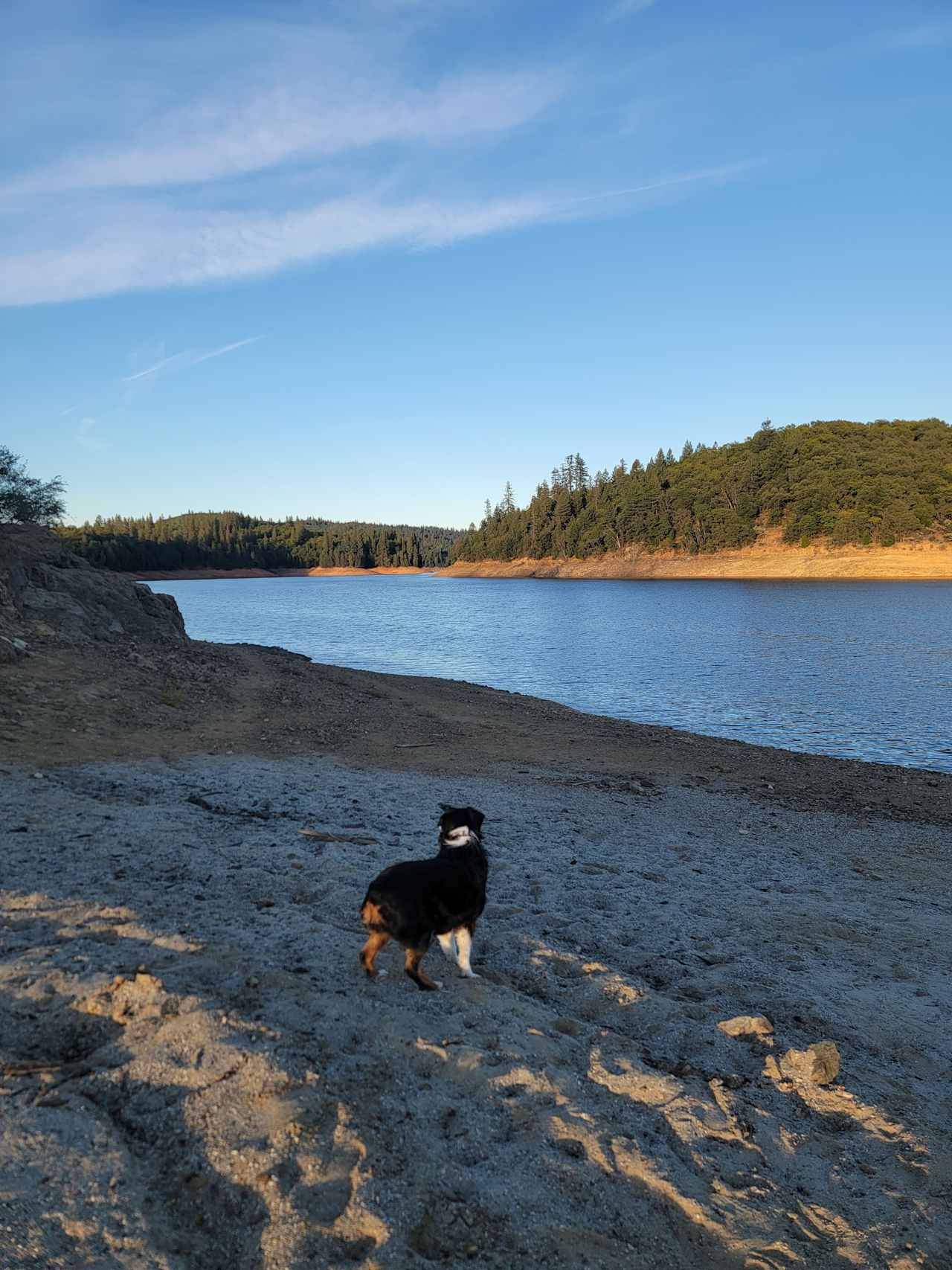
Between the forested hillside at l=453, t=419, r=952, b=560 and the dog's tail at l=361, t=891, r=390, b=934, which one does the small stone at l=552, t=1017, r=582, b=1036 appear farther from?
the forested hillside at l=453, t=419, r=952, b=560

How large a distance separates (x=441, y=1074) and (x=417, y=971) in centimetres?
91

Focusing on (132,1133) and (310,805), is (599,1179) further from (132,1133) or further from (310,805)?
(310,805)

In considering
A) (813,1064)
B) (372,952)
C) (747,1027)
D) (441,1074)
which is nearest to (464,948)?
(372,952)

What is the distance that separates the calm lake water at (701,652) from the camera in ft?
76.7

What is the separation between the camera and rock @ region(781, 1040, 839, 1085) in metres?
4.71

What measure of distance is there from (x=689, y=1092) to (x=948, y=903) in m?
6.14

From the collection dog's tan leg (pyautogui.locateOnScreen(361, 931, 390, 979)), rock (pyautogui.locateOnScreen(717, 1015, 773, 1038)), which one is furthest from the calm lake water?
dog's tan leg (pyautogui.locateOnScreen(361, 931, 390, 979))

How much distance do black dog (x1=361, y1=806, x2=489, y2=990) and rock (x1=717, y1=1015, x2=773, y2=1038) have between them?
74.4 inches

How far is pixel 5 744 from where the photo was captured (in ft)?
35.7

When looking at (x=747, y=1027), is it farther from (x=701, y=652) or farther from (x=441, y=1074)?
(x=701, y=652)

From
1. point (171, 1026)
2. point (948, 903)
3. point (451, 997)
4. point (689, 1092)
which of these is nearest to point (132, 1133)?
point (171, 1026)

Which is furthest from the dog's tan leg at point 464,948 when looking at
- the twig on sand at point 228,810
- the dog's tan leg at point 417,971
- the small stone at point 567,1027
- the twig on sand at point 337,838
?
the twig on sand at point 228,810

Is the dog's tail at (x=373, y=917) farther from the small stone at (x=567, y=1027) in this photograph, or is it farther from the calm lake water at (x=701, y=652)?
the calm lake water at (x=701, y=652)

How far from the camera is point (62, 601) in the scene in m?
17.9
